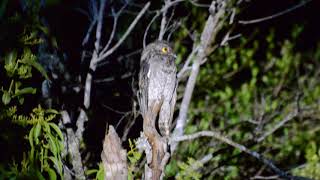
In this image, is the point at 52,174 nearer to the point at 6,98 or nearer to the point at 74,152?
the point at 6,98

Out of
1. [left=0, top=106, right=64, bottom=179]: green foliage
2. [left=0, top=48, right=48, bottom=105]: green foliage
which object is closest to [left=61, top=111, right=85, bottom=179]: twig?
[left=0, top=106, right=64, bottom=179]: green foliage

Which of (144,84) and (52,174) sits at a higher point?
(144,84)

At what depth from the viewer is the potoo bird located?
8.09 feet

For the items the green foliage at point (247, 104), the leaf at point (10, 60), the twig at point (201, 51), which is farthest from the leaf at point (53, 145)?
the green foliage at point (247, 104)

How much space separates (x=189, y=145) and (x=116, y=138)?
8.33ft

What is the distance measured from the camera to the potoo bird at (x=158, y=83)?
2467 mm

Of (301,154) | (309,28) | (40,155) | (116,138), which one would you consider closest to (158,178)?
(116,138)

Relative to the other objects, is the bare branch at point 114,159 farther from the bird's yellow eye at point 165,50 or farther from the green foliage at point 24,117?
the bird's yellow eye at point 165,50

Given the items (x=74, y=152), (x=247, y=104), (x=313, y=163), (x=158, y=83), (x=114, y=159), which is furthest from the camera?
(x=247, y=104)

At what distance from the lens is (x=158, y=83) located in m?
2.46

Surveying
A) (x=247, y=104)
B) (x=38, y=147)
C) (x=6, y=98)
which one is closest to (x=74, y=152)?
(x=38, y=147)

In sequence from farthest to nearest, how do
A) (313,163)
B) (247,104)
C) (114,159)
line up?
(247,104)
(313,163)
(114,159)

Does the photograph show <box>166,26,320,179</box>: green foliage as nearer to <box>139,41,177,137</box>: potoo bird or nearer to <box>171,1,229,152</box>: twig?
<box>171,1,229,152</box>: twig

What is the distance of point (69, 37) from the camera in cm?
399
